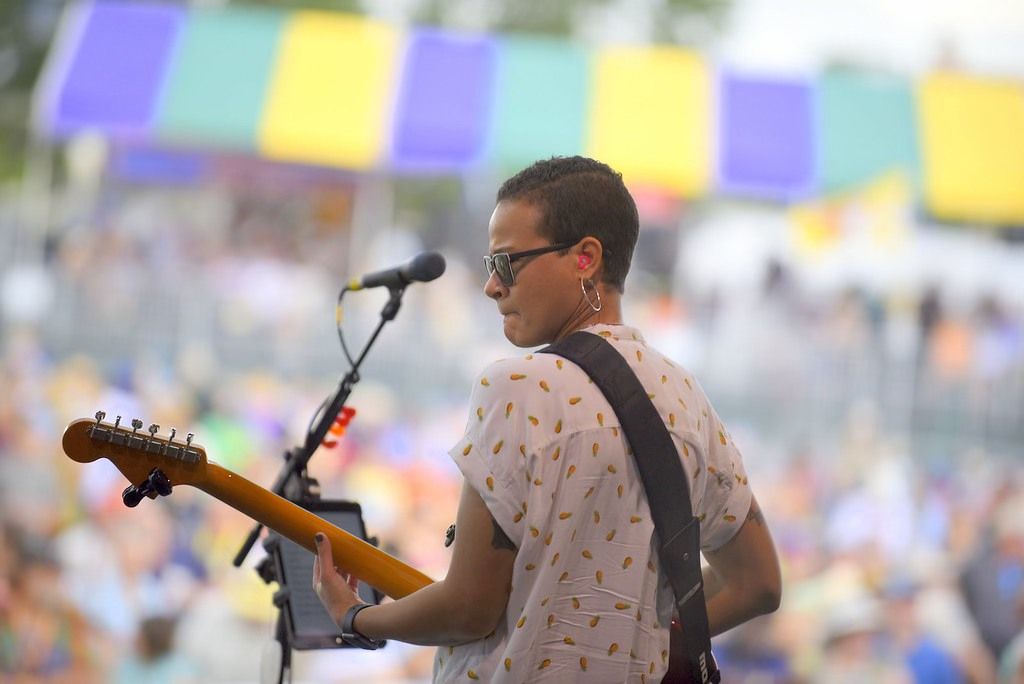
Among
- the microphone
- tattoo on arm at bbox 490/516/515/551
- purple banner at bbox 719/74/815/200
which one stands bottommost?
tattoo on arm at bbox 490/516/515/551

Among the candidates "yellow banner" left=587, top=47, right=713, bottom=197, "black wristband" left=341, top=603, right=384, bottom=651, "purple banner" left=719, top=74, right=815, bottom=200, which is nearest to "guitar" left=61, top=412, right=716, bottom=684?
"black wristband" left=341, top=603, right=384, bottom=651

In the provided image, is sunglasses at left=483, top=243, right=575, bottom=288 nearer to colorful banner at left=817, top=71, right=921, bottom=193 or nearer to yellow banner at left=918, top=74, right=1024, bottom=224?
colorful banner at left=817, top=71, right=921, bottom=193

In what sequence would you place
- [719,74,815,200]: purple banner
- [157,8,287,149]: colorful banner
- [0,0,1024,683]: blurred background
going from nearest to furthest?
[0,0,1024,683]: blurred background
[157,8,287,149]: colorful banner
[719,74,815,200]: purple banner

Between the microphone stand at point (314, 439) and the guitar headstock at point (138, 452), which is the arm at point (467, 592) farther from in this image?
the microphone stand at point (314, 439)

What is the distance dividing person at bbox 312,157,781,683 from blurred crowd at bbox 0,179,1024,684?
3.77m

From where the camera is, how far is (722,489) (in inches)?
58.3

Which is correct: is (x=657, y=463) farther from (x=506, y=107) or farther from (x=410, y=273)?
(x=506, y=107)

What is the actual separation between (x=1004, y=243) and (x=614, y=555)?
6.43m

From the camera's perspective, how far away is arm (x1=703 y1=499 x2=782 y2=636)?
158 cm

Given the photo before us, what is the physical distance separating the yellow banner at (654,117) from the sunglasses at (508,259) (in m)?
4.51

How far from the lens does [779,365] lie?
625cm

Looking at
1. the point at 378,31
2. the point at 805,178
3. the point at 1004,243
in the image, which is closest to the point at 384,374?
the point at 378,31

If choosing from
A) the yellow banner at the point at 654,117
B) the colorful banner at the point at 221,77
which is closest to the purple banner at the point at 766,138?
the yellow banner at the point at 654,117

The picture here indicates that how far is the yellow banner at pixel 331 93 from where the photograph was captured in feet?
19.6
